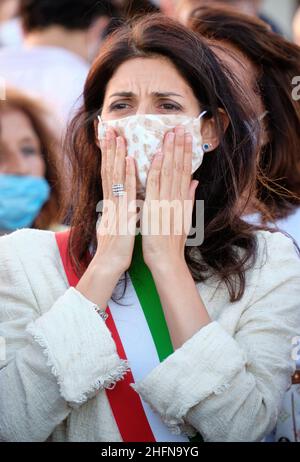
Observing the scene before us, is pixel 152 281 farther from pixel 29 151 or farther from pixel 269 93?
pixel 29 151

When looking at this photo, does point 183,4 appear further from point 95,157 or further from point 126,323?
point 126,323

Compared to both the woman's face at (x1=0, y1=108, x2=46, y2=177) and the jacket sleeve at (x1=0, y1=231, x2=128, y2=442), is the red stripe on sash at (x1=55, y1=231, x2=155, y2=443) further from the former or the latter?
the woman's face at (x1=0, y1=108, x2=46, y2=177)

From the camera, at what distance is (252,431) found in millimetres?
2805

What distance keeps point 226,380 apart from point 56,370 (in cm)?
53

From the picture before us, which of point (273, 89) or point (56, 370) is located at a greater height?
point (273, 89)

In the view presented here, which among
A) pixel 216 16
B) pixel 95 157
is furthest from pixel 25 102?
pixel 95 157

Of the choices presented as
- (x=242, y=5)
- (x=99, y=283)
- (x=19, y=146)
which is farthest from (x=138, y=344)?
(x=242, y=5)

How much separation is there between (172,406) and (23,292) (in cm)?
67

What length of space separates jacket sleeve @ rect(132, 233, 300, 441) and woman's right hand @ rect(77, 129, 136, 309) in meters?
0.35

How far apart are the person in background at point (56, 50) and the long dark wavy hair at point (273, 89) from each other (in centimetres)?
85

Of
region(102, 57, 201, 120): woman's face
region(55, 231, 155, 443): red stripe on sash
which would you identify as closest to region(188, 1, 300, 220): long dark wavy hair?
region(102, 57, 201, 120): woman's face

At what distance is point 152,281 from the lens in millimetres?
3111

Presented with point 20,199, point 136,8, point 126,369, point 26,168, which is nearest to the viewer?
point 126,369

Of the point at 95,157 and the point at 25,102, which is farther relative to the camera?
the point at 25,102
